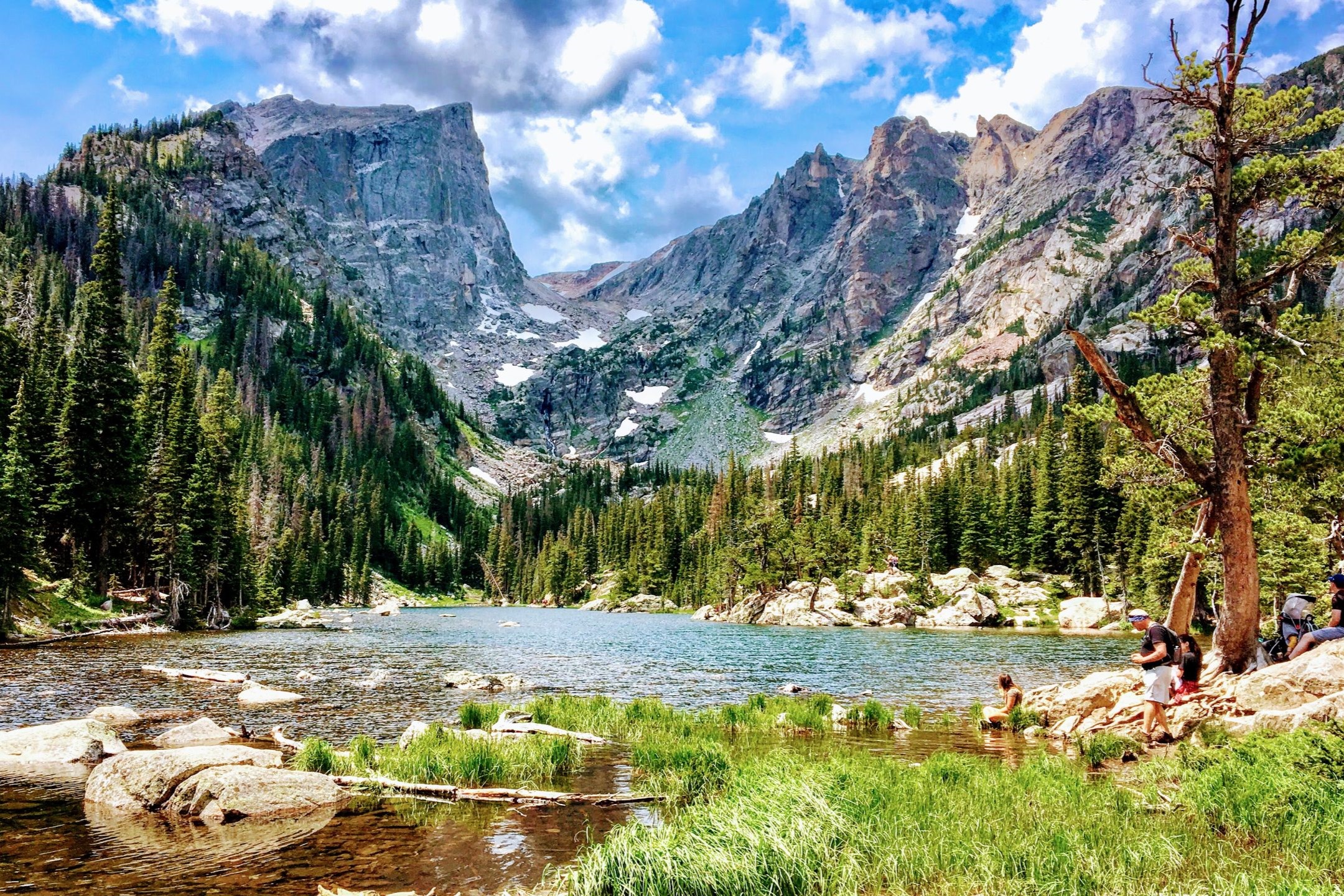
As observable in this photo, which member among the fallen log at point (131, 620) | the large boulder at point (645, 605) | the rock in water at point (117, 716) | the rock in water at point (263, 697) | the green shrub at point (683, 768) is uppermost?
the green shrub at point (683, 768)

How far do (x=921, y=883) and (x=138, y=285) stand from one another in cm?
21749

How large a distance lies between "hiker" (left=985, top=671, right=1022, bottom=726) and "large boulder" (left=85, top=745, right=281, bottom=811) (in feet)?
57.1

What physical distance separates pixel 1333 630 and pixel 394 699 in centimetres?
2611

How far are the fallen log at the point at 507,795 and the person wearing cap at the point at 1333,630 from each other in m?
15.7

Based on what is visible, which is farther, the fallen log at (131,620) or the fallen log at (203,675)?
the fallen log at (131,620)

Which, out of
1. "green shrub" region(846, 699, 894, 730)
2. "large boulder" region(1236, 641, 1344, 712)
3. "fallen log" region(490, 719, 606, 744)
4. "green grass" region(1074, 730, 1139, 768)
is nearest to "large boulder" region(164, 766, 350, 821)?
"fallen log" region(490, 719, 606, 744)

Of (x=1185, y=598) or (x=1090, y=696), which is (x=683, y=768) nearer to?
(x=1090, y=696)

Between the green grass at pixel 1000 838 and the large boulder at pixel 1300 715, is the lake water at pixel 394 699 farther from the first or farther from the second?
the large boulder at pixel 1300 715

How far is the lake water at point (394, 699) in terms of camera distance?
890 cm

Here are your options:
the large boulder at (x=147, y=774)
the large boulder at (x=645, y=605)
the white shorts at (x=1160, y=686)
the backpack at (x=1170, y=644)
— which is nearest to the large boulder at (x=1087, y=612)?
the backpack at (x=1170, y=644)

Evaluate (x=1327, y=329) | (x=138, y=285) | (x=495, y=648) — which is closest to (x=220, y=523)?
(x=495, y=648)

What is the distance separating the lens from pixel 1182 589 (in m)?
20.5

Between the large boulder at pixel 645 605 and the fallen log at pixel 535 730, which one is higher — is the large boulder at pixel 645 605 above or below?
below

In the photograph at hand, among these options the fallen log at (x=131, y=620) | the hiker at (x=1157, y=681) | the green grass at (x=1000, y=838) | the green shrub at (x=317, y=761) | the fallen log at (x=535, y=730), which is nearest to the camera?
the green grass at (x=1000, y=838)
